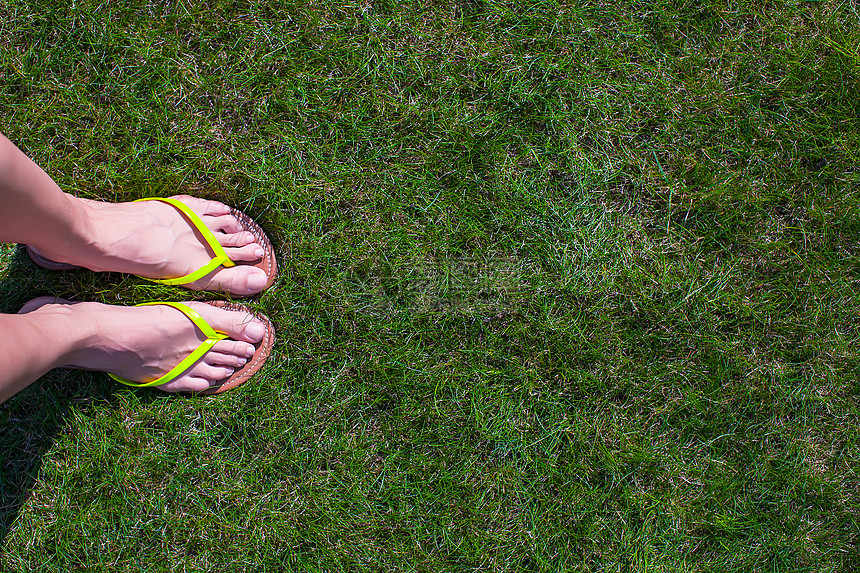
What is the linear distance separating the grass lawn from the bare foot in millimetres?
97

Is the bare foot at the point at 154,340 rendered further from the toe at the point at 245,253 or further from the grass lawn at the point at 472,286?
the toe at the point at 245,253

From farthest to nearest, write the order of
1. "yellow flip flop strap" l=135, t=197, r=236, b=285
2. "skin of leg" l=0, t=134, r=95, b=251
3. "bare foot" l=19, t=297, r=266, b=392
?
1. "yellow flip flop strap" l=135, t=197, r=236, b=285
2. "bare foot" l=19, t=297, r=266, b=392
3. "skin of leg" l=0, t=134, r=95, b=251

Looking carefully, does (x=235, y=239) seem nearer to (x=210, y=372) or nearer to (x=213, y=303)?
(x=213, y=303)

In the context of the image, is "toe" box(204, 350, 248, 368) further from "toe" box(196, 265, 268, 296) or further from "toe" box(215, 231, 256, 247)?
"toe" box(215, 231, 256, 247)

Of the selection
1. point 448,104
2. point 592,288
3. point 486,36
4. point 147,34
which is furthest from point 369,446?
point 147,34

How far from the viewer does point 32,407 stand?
2.21 m

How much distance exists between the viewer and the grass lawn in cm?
222

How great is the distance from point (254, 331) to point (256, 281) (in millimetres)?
193

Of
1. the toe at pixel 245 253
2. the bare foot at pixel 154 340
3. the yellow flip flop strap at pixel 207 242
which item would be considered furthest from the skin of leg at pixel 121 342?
the toe at pixel 245 253

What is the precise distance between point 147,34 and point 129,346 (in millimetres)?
1234

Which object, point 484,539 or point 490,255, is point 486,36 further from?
point 484,539

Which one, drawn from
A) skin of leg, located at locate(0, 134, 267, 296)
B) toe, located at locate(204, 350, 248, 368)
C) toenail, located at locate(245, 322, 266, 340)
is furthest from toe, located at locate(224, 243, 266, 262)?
toe, located at locate(204, 350, 248, 368)

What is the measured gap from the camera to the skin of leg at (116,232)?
1580mm

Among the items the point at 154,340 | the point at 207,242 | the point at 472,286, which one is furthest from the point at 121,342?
the point at 472,286
